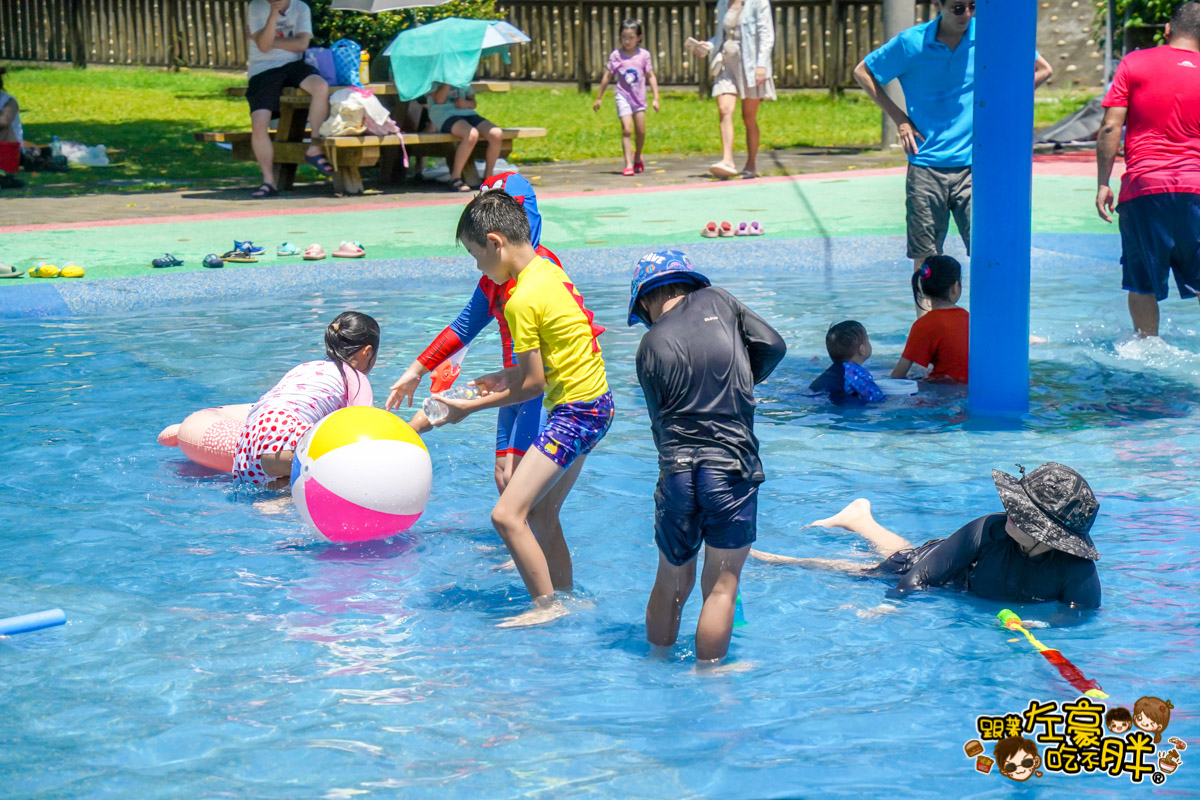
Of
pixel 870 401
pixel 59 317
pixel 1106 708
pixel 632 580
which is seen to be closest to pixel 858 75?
pixel 870 401

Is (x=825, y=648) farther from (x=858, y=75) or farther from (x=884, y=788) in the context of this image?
(x=858, y=75)

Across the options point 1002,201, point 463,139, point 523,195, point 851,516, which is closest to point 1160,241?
point 1002,201

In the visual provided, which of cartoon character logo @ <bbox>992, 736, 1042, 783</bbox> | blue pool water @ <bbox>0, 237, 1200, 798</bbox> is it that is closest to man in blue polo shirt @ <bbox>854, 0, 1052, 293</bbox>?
blue pool water @ <bbox>0, 237, 1200, 798</bbox>

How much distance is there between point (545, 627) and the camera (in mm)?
4883

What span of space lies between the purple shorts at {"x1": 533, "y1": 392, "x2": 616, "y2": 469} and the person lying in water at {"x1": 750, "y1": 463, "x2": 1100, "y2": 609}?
1.30 meters

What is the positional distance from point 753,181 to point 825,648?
36.8 ft

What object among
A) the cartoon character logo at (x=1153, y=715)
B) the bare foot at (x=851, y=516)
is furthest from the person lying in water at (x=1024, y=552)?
the cartoon character logo at (x=1153, y=715)

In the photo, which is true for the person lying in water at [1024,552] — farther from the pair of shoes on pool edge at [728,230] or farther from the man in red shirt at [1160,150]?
the pair of shoes on pool edge at [728,230]

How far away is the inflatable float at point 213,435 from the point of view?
263 inches

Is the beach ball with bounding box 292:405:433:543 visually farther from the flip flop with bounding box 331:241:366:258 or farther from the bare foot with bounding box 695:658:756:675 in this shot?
the flip flop with bounding box 331:241:366:258

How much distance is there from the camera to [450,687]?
438cm

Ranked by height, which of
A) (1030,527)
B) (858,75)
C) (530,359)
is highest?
(858,75)

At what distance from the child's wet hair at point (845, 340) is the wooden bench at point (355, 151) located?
309 inches

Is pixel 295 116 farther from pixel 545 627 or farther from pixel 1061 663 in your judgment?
pixel 1061 663
